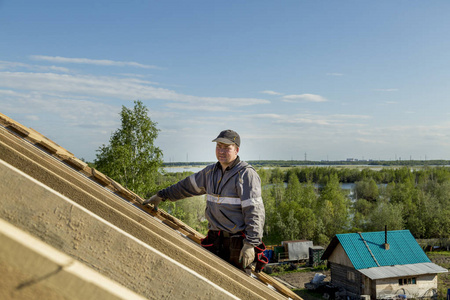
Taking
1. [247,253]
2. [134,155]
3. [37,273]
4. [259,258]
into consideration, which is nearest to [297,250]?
[134,155]

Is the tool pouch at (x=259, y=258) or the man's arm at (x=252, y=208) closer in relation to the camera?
the man's arm at (x=252, y=208)

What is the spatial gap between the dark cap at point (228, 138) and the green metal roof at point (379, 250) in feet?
82.8

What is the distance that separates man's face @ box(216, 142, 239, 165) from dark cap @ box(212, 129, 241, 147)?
0.05 metres

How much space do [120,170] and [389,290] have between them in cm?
2029

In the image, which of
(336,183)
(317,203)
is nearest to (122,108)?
(317,203)

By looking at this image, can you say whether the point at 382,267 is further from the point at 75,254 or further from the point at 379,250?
the point at 75,254

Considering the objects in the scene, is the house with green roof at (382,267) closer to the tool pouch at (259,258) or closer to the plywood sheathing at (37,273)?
the tool pouch at (259,258)

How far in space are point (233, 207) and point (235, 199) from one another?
0.08 meters

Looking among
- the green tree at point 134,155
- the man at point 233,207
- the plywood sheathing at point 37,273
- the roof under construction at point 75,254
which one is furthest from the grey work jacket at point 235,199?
the green tree at point 134,155

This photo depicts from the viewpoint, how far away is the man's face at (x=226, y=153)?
3.14 metres

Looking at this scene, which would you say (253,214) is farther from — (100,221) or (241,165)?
(100,221)

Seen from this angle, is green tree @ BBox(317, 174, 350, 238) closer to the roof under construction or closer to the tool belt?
the tool belt

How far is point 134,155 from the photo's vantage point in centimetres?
1934

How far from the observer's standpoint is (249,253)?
2.59m
